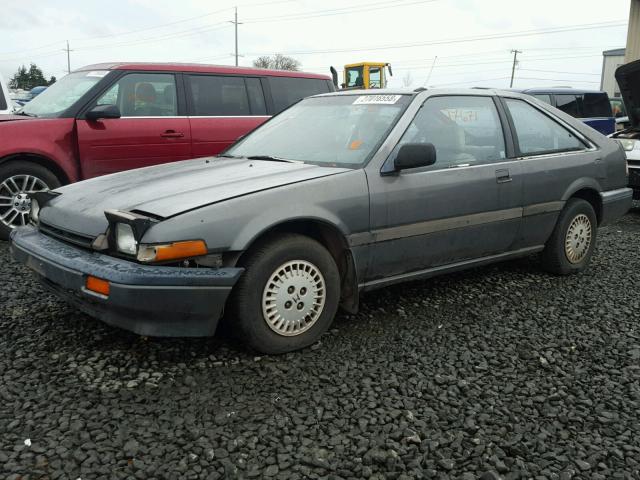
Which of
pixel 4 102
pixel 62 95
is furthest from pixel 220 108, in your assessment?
pixel 4 102

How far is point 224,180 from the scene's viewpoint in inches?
131

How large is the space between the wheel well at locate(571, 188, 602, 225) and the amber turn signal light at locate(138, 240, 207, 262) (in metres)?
3.37

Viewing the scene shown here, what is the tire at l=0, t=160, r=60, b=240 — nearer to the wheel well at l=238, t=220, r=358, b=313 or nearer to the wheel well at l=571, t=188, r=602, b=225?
the wheel well at l=238, t=220, r=358, b=313

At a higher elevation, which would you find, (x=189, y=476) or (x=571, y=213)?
(x=571, y=213)

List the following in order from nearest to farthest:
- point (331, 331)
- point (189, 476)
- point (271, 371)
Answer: point (189, 476)
point (271, 371)
point (331, 331)

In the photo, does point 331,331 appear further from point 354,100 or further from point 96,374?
point 354,100

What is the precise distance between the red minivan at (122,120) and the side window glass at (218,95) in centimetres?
1

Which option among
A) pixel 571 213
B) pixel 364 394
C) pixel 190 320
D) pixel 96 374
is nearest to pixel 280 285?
pixel 190 320

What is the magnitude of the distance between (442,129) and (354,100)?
652 mm

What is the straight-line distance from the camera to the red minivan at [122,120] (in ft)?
18.5

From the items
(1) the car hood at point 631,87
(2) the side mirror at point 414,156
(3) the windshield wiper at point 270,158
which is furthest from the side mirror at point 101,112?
(1) the car hood at point 631,87

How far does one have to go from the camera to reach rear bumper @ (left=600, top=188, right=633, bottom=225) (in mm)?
4949

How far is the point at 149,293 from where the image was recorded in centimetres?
274

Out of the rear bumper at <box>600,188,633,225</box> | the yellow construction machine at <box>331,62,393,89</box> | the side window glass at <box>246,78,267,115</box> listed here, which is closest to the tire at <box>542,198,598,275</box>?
the rear bumper at <box>600,188,633,225</box>
